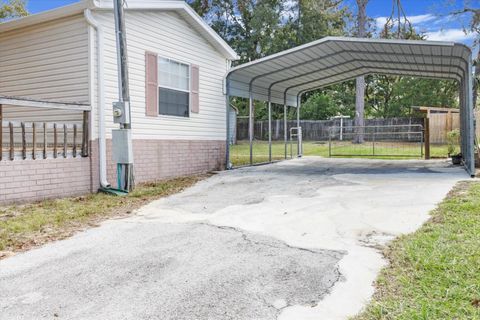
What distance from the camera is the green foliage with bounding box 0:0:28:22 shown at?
1661cm

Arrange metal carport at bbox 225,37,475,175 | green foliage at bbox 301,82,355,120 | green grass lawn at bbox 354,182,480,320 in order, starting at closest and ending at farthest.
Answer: green grass lawn at bbox 354,182,480,320
metal carport at bbox 225,37,475,175
green foliage at bbox 301,82,355,120

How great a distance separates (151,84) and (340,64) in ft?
19.1

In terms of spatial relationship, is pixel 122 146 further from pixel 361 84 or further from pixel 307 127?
pixel 307 127

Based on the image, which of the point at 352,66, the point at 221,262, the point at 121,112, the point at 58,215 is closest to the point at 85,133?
the point at 121,112

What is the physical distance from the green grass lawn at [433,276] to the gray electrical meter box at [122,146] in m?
4.49

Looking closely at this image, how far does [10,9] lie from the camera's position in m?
16.7

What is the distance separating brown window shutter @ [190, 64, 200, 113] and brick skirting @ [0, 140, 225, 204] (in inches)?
32.6

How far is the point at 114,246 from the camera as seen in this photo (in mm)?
3828

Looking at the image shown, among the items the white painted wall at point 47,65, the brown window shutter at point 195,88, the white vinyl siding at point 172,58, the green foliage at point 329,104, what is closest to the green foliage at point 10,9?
the white painted wall at point 47,65

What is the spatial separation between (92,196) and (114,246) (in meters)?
2.90

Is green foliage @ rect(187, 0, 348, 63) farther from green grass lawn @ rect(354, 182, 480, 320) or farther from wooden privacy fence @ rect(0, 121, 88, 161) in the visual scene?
green grass lawn @ rect(354, 182, 480, 320)

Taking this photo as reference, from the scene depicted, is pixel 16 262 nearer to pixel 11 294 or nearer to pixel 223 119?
pixel 11 294

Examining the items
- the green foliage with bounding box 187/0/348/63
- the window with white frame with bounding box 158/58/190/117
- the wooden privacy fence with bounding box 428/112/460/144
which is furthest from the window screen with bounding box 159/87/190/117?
the green foliage with bounding box 187/0/348/63

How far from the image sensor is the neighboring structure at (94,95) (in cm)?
617
